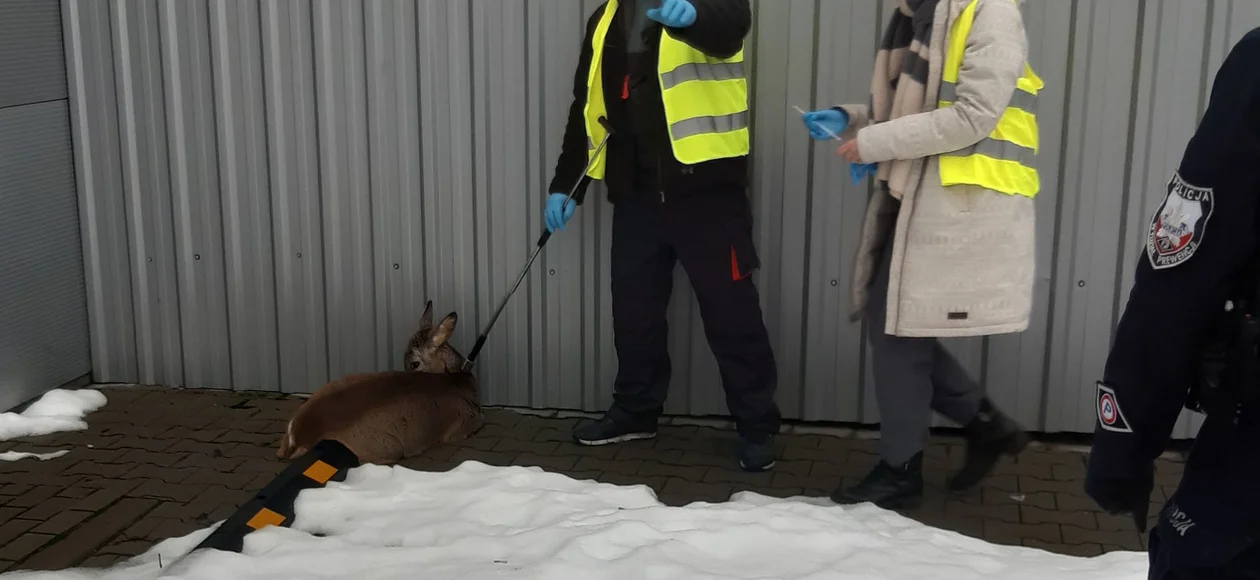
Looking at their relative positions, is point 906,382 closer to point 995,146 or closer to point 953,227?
point 953,227

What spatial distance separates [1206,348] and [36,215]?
4.87 meters

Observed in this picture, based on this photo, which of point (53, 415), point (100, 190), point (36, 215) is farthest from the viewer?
point (100, 190)

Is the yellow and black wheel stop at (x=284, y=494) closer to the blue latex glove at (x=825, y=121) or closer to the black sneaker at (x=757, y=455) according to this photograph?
the black sneaker at (x=757, y=455)

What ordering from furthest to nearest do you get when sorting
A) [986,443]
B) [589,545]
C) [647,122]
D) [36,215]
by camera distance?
[36,215] < [647,122] < [986,443] < [589,545]

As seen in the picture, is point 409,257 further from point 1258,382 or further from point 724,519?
point 1258,382

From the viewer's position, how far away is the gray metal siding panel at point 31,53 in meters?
5.09

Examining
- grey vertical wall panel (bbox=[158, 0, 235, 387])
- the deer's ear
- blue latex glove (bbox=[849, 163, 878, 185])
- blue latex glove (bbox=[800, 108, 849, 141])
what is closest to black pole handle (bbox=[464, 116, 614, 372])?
the deer's ear

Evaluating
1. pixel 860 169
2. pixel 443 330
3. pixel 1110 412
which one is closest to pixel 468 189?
pixel 443 330

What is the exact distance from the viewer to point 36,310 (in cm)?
536

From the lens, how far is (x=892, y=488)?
4203 mm

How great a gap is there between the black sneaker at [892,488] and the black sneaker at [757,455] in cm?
44

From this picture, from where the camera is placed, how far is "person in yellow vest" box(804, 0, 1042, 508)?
3.70 meters

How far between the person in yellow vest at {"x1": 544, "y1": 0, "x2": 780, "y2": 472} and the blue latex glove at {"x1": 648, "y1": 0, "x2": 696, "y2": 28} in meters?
0.04

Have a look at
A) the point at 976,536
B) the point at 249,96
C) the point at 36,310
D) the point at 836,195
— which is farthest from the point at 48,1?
the point at 976,536
